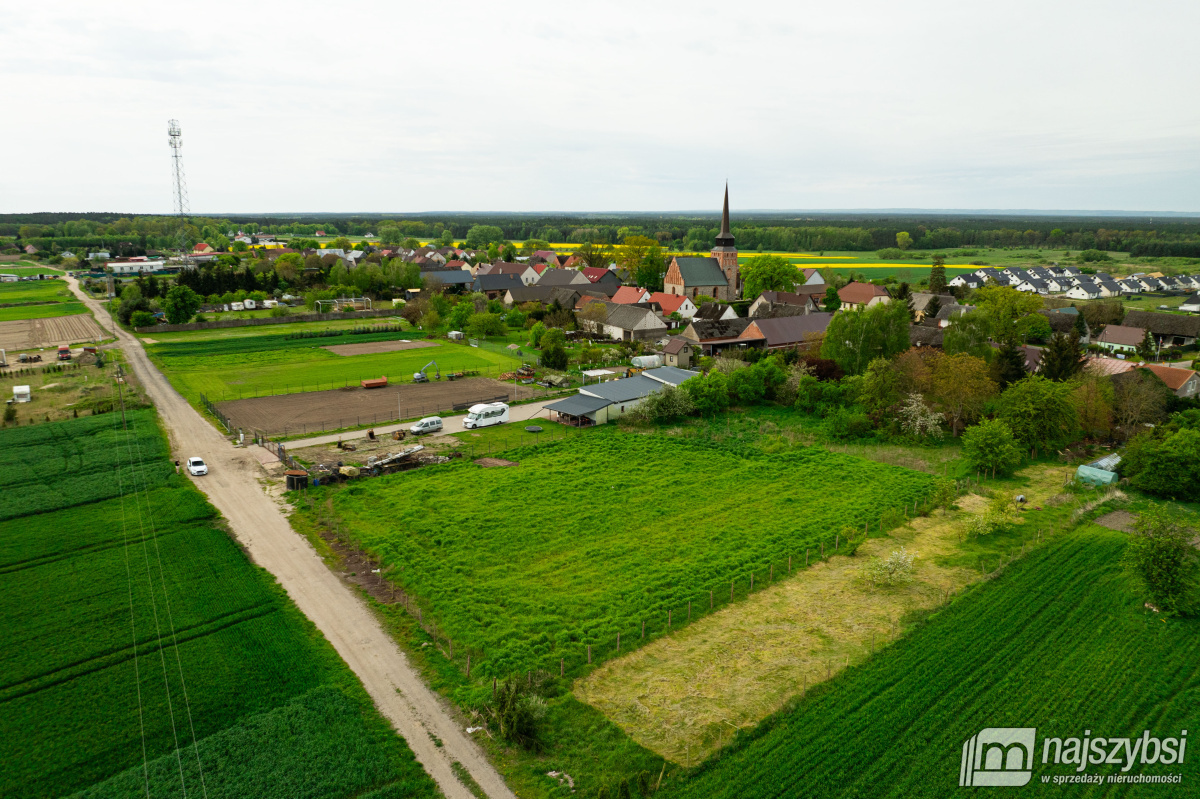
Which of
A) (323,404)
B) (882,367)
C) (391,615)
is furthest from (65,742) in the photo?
(882,367)

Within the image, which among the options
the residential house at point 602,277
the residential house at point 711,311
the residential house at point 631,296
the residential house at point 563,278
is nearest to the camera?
the residential house at point 711,311

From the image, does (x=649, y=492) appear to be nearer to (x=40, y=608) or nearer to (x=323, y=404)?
(x=40, y=608)

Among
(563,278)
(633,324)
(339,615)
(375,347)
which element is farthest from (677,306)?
(339,615)

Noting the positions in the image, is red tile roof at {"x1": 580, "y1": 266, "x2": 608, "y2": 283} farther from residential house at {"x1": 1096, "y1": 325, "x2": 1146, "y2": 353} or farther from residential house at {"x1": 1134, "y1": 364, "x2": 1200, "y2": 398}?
residential house at {"x1": 1134, "y1": 364, "x2": 1200, "y2": 398}

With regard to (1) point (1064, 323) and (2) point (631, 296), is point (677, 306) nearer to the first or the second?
(2) point (631, 296)

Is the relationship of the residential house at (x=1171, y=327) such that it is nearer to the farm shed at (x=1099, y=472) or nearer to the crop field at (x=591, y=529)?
the farm shed at (x=1099, y=472)

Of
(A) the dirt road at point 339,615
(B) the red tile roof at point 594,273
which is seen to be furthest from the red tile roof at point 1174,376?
(B) the red tile roof at point 594,273
